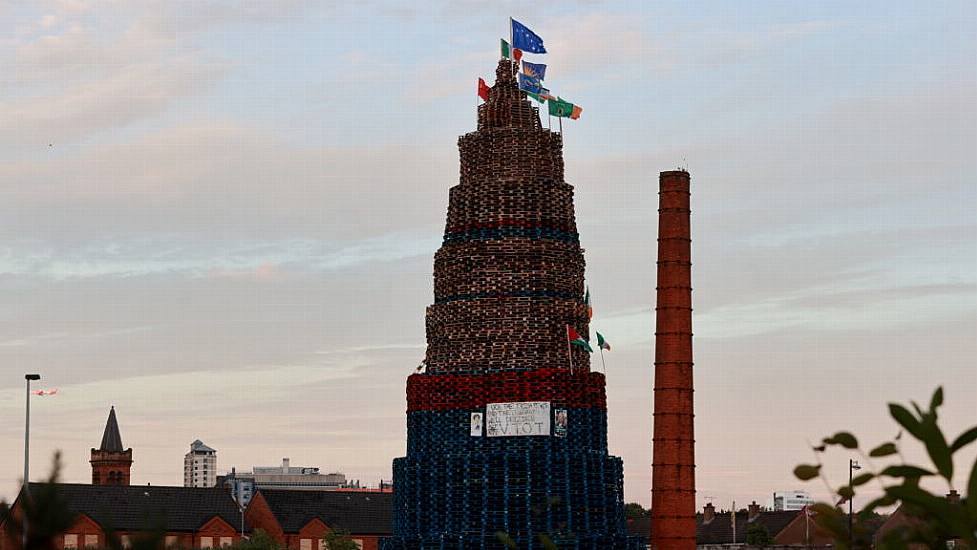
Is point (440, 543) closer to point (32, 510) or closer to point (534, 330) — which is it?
point (534, 330)

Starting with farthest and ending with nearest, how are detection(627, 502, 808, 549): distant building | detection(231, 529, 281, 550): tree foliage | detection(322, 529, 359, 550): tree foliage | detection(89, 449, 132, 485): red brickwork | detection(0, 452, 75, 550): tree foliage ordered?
detection(89, 449, 132, 485): red brickwork
detection(627, 502, 808, 549): distant building
detection(322, 529, 359, 550): tree foliage
detection(231, 529, 281, 550): tree foliage
detection(0, 452, 75, 550): tree foliage

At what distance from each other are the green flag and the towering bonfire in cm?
140

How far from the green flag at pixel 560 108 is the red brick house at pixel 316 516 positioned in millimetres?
66877

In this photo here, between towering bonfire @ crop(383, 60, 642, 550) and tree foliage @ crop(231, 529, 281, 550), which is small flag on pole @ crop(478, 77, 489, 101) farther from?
tree foliage @ crop(231, 529, 281, 550)

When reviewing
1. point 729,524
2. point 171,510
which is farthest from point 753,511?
point 171,510

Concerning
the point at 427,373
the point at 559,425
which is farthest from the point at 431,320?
the point at 559,425

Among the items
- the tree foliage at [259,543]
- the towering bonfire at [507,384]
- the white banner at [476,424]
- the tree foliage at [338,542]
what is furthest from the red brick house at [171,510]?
the white banner at [476,424]

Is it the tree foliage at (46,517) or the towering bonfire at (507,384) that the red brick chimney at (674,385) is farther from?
the tree foliage at (46,517)

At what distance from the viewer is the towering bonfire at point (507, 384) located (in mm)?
88000

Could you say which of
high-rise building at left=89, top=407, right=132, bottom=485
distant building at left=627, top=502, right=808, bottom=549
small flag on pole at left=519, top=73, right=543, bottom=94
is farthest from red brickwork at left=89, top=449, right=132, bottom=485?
small flag on pole at left=519, top=73, right=543, bottom=94

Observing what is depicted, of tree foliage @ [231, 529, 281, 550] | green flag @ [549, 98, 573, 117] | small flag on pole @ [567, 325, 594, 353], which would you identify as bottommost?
tree foliage @ [231, 529, 281, 550]

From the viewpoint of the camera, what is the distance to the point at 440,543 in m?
88.4

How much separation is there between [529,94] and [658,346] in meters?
16.0

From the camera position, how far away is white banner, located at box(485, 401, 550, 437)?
88562 millimetres
